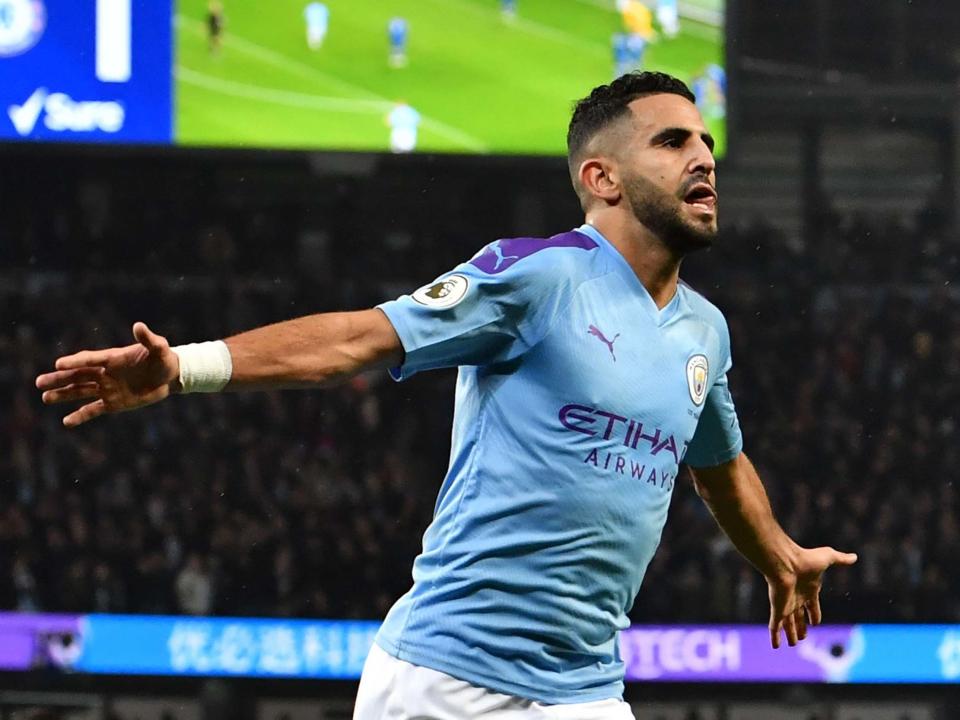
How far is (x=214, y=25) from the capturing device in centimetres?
797

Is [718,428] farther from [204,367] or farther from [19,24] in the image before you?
[19,24]

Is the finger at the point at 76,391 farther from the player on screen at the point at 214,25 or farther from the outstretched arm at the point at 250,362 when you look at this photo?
the player on screen at the point at 214,25

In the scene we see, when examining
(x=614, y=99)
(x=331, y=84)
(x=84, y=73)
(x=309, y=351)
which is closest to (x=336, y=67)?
(x=331, y=84)

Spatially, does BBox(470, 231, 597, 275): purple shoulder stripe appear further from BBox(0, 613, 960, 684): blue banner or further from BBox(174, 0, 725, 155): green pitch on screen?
BBox(174, 0, 725, 155): green pitch on screen

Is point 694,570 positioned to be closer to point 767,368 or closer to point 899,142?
point 767,368

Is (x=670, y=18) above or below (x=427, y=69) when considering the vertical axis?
above

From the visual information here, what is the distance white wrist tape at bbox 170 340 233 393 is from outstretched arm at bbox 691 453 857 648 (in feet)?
3.38

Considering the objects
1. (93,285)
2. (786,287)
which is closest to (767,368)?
(786,287)

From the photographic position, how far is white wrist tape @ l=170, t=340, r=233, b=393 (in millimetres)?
1920

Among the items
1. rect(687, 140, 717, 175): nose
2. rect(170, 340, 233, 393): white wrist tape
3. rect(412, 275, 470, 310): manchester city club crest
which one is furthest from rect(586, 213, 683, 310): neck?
rect(170, 340, 233, 393): white wrist tape

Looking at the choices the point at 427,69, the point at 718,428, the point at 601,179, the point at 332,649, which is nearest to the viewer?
the point at 601,179

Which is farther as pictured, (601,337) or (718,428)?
Result: (718,428)

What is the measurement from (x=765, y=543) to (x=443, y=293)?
2.88ft

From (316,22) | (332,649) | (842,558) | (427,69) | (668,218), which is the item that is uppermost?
(316,22)
